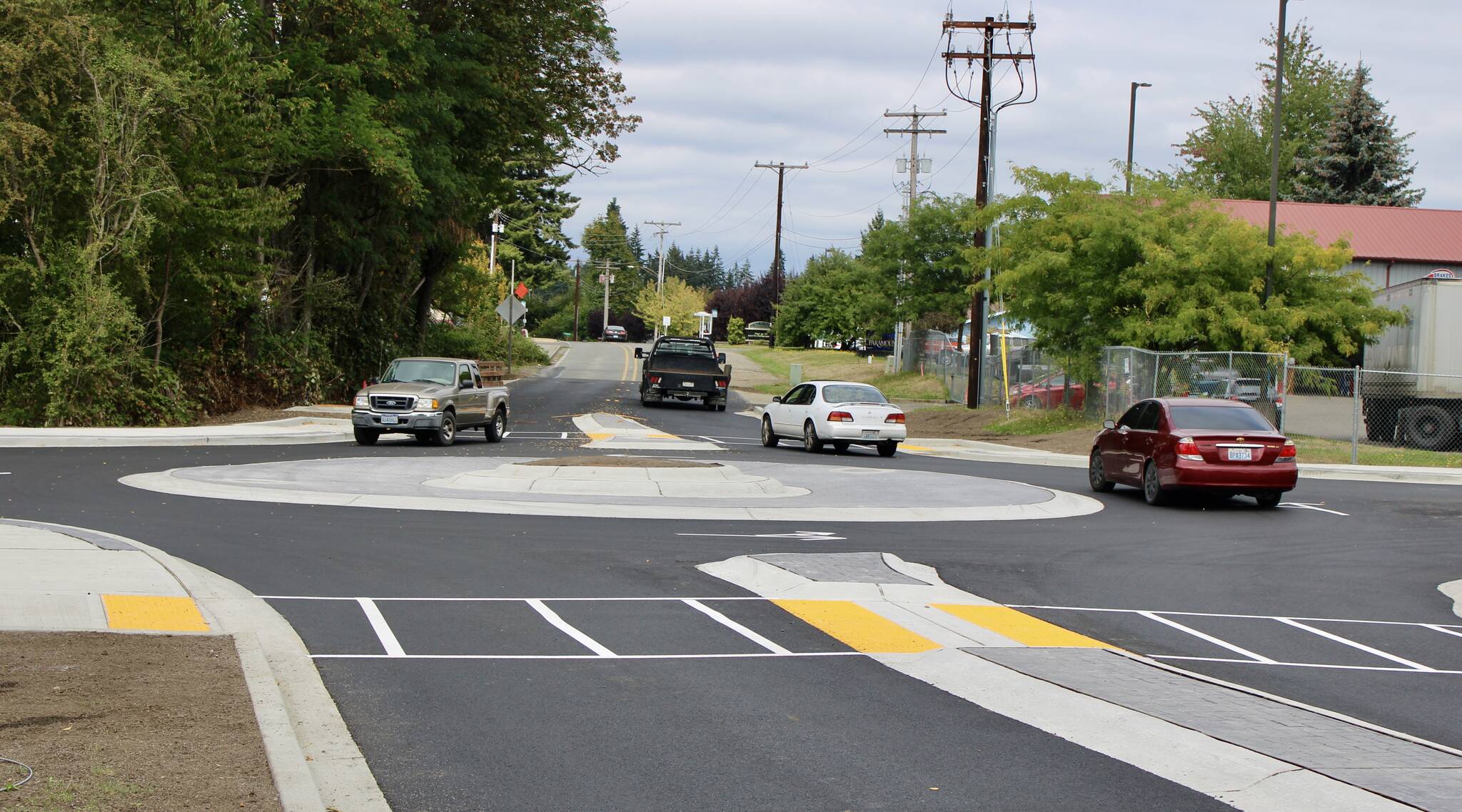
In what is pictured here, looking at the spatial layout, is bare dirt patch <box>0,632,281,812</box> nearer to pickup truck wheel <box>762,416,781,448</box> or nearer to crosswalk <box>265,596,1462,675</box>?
crosswalk <box>265,596,1462,675</box>

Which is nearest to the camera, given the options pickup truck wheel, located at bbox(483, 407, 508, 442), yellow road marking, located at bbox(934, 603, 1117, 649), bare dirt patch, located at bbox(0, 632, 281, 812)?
bare dirt patch, located at bbox(0, 632, 281, 812)

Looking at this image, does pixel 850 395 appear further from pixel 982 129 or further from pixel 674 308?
pixel 674 308

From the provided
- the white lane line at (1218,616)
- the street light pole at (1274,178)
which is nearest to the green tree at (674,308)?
the street light pole at (1274,178)

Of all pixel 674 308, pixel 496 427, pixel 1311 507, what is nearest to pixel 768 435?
pixel 496 427

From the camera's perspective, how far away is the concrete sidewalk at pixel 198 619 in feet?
19.1

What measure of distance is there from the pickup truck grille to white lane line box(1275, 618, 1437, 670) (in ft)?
59.9

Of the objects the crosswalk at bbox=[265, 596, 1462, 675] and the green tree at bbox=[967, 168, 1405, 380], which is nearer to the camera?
the crosswalk at bbox=[265, 596, 1462, 675]

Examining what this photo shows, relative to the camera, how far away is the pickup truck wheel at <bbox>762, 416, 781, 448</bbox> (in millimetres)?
28891

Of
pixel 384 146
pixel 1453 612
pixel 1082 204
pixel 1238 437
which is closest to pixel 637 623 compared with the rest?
pixel 1453 612

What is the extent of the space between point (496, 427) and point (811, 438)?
21.9ft

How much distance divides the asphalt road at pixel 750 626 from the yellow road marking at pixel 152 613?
751mm

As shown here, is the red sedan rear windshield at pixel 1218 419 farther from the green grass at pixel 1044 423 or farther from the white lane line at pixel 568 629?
the green grass at pixel 1044 423

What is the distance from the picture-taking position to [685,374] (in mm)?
41375

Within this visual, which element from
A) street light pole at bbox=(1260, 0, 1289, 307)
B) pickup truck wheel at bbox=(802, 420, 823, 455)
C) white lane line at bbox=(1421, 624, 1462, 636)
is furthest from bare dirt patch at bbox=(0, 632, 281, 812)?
street light pole at bbox=(1260, 0, 1289, 307)
